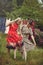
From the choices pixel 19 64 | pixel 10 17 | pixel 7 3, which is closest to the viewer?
pixel 19 64

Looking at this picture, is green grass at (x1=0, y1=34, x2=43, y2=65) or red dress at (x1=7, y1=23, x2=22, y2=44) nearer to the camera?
green grass at (x1=0, y1=34, x2=43, y2=65)

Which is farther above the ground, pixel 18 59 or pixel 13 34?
pixel 13 34

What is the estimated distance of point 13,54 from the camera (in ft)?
36.9

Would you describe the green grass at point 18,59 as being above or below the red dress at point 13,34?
below

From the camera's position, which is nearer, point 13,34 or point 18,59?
point 13,34

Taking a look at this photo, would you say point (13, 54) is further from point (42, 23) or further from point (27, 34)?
point (42, 23)

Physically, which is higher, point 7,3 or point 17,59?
point 7,3

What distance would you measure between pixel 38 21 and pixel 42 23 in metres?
0.39

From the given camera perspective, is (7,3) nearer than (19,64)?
No

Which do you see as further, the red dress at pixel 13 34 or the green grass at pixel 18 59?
the red dress at pixel 13 34

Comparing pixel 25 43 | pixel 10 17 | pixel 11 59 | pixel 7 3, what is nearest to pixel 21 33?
pixel 25 43

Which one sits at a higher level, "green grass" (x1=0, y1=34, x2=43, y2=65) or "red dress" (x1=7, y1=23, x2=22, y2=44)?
"red dress" (x1=7, y1=23, x2=22, y2=44)

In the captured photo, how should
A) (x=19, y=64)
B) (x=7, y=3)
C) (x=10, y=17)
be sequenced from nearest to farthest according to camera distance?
(x=19, y=64)
(x=10, y=17)
(x=7, y=3)

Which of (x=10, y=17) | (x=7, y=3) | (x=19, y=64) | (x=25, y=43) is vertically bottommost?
(x=19, y=64)
